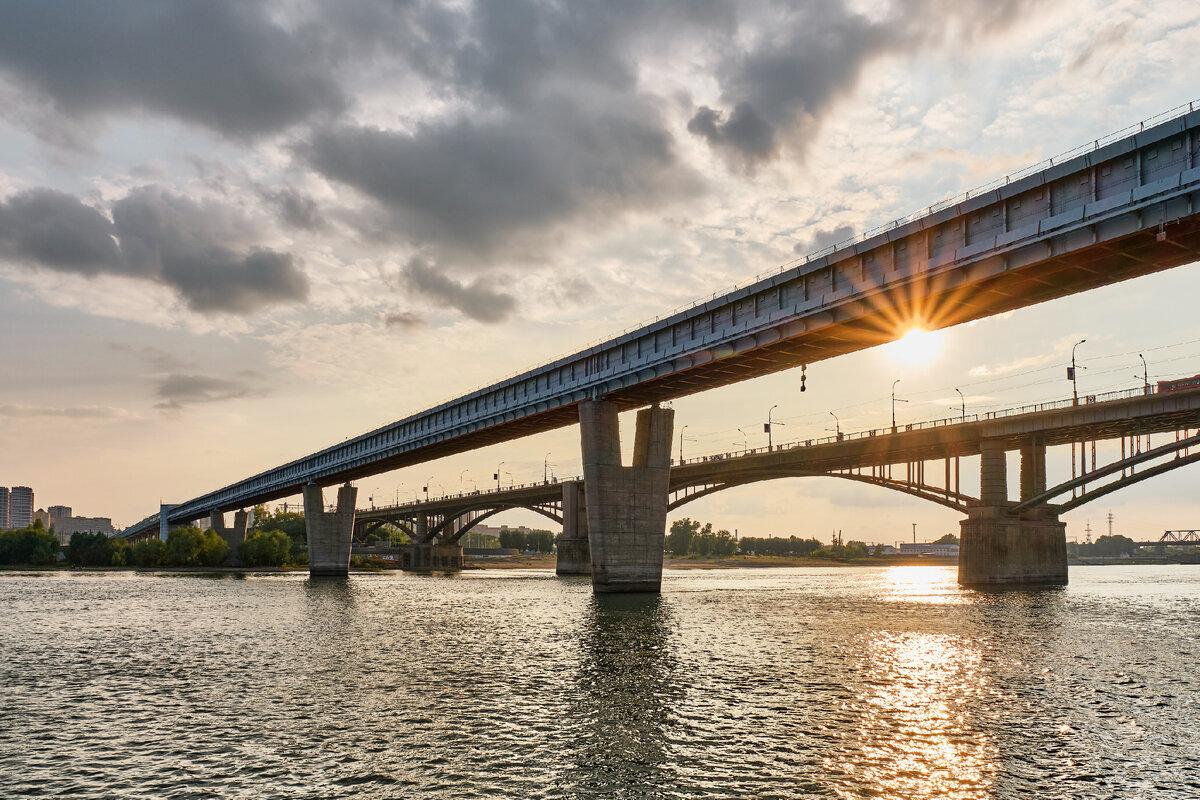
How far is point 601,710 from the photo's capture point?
23969mm

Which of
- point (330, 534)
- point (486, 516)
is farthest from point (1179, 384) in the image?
point (486, 516)

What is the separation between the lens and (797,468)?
126250 millimetres

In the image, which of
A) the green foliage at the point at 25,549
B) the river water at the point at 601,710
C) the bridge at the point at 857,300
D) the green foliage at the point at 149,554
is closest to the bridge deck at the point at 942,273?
the bridge at the point at 857,300

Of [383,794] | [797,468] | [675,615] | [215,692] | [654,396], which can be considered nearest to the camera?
[383,794]

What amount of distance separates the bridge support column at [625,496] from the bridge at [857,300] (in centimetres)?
11

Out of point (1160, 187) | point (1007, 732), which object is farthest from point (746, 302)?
point (1007, 732)

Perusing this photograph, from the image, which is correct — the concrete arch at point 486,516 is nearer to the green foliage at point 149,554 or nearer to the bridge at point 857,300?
the green foliage at point 149,554

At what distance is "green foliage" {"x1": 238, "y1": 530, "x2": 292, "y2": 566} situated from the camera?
575ft

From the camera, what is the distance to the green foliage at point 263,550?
17512cm

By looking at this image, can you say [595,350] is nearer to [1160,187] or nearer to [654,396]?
[654,396]

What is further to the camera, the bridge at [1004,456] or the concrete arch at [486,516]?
the concrete arch at [486,516]

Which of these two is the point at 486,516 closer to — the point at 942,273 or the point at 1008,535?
the point at 1008,535

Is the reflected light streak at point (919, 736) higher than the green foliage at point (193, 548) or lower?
higher

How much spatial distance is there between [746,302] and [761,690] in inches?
1363
